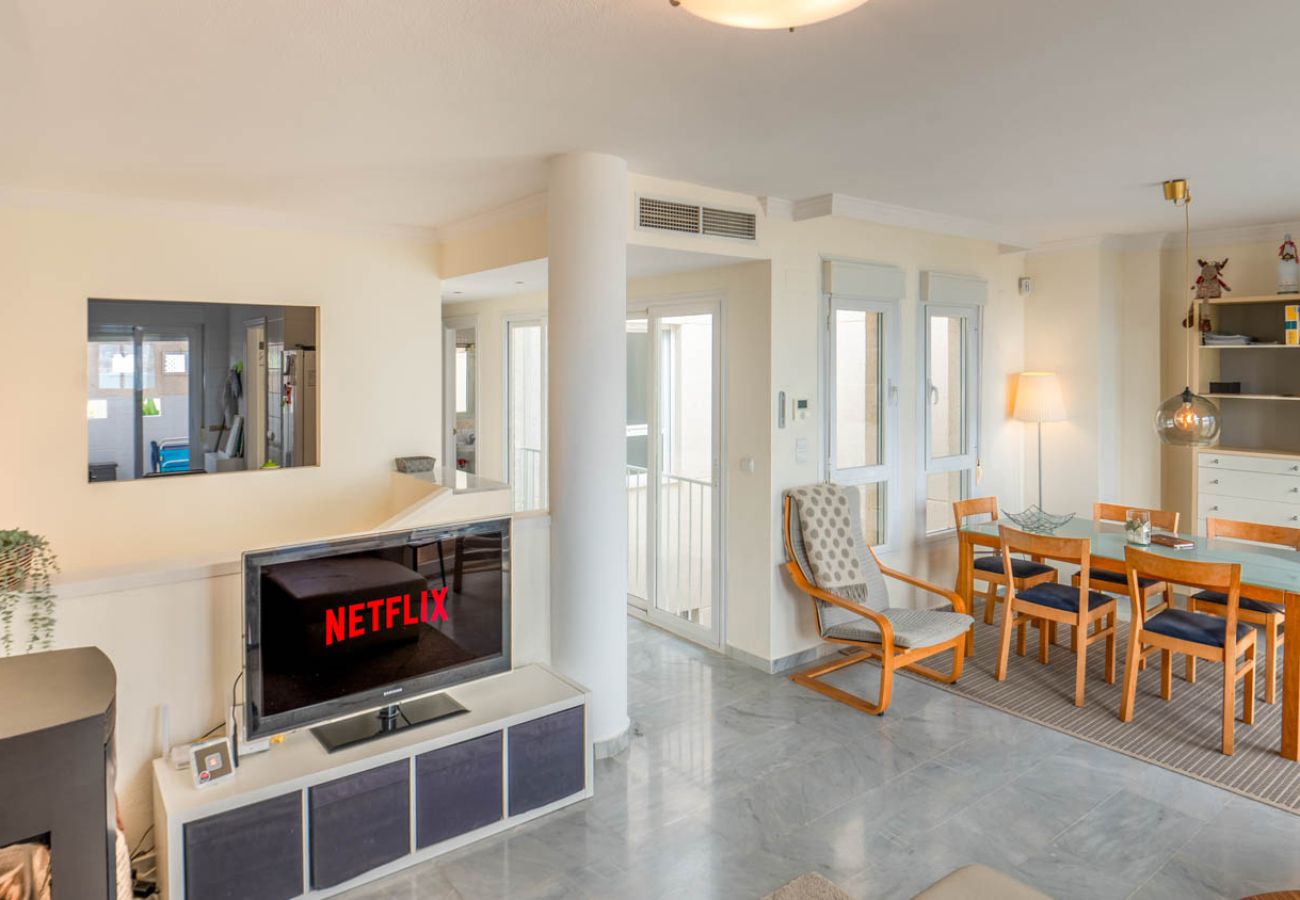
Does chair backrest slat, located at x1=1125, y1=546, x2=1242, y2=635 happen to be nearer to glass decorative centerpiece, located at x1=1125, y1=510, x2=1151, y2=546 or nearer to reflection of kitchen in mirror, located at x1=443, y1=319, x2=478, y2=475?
glass decorative centerpiece, located at x1=1125, y1=510, x2=1151, y2=546

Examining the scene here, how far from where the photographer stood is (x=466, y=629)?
3.10m

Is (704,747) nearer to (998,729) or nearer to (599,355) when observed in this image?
(998,729)

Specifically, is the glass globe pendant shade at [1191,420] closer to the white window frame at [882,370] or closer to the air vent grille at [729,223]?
the white window frame at [882,370]

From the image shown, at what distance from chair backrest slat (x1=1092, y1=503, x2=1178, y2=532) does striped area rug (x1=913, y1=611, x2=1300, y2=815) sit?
744 millimetres

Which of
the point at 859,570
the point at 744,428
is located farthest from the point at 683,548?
the point at 859,570

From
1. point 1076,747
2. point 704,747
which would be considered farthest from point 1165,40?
point 704,747

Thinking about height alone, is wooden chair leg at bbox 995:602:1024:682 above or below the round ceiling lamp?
below

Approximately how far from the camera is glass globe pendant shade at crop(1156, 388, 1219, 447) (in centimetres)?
395

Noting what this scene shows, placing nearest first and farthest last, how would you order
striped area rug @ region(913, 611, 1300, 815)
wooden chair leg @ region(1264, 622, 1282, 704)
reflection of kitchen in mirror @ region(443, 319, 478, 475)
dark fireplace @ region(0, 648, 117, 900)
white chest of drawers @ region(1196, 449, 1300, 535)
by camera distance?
dark fireplace @ region(0, 648, 117, 900), striped area rug @ region(913, 611, 1300, 815), wooden chair leg @ region(1264, 622, 1282, 704), white chest of drawers @ region(1196, 449, 1300, 535), reflection of kitchen in mirror @ region(443, 319, 478, 475)

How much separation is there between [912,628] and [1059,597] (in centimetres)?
89

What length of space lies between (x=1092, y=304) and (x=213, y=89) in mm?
5488

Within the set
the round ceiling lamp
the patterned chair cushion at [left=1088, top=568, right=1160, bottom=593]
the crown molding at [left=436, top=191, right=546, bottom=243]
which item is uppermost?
the crown molding at [left=436, top=191, right=546, bottom=243]

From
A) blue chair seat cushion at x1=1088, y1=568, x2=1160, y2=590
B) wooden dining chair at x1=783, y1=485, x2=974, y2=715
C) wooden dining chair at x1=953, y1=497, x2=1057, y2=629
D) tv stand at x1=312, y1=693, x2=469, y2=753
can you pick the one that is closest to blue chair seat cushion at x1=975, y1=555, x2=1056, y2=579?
wooden dining chair at x1=953, y1=497, x2=1057, y2=629

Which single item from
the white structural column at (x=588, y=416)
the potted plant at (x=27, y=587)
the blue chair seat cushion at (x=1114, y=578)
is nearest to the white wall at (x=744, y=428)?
the white structural column at (x=588, y=416)
